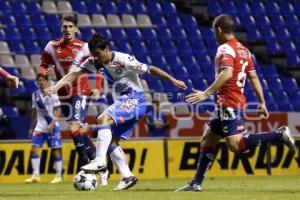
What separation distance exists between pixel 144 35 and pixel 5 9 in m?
3.73

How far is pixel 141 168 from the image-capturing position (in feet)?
58.3

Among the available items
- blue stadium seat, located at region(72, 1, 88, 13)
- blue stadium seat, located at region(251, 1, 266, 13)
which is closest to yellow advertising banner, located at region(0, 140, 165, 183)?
blue stadium seat, located at region(72, 1, 88, 13)

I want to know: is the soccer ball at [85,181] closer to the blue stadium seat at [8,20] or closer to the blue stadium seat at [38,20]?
the blue stadium seat at [8,20]

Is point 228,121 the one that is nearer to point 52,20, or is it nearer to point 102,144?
point 102,144

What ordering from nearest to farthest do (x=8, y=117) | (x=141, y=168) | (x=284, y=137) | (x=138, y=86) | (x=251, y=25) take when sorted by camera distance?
(x=284, y=137)
(x=138, y=86)
(x=141, y=168)
(x=8, y=117)
(x=251, y=25)

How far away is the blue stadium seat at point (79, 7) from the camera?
953 inches

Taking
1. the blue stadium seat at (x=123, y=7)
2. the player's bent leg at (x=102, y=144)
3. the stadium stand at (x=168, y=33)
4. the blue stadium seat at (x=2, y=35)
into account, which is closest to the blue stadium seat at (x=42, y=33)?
the stadium stand at (x=168, y=33)

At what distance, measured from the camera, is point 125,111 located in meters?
11.8

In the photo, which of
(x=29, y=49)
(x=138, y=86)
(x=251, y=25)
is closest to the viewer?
(x=138, y=86)

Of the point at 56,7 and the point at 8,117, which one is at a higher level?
the point at 56,7

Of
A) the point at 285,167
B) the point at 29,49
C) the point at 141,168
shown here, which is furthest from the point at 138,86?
the point at 29,49

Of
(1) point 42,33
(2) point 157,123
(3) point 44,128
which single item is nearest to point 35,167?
(3) point 44,128

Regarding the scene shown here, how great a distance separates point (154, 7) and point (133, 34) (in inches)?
53.9

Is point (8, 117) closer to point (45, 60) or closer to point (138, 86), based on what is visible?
point (45, 60)
